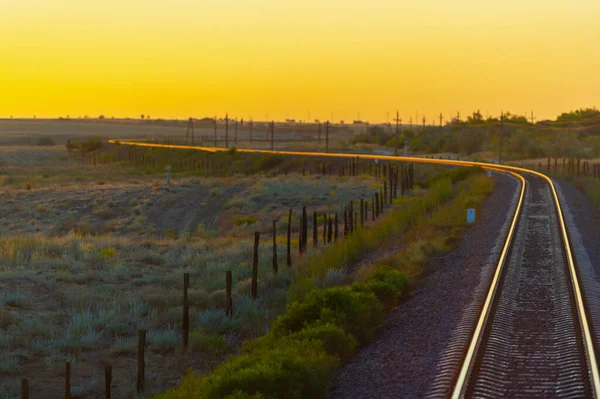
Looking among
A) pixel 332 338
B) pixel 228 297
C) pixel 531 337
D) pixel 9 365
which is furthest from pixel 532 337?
pixel 9 365

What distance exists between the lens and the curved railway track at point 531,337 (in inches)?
398

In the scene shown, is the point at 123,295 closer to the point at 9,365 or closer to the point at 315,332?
the point at 9,365

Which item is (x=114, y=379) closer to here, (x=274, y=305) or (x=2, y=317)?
(x=2, y=317)

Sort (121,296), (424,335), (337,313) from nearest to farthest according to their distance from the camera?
(424,335) → (337,313) → (121,296)

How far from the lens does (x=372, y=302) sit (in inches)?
587

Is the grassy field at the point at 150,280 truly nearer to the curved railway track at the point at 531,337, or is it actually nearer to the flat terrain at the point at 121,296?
the flat terrain at the point at 121,296

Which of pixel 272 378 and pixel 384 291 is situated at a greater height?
pixel 272 378

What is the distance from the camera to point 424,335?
43.5 feet

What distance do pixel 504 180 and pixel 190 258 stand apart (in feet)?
107

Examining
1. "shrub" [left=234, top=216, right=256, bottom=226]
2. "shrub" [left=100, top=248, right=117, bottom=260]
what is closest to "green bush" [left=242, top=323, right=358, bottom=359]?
"shrub" [left=100, top=248, right=117, bottom=260]

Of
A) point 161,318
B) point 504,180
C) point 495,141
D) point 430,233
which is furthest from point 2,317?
point 495,141

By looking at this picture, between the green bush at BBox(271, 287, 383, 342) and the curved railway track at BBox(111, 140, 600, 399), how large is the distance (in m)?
1.79

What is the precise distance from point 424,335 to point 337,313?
1440 mm

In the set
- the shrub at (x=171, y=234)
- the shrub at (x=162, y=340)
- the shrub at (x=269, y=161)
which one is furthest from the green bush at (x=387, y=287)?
the shrub at (x=269, y=161)
